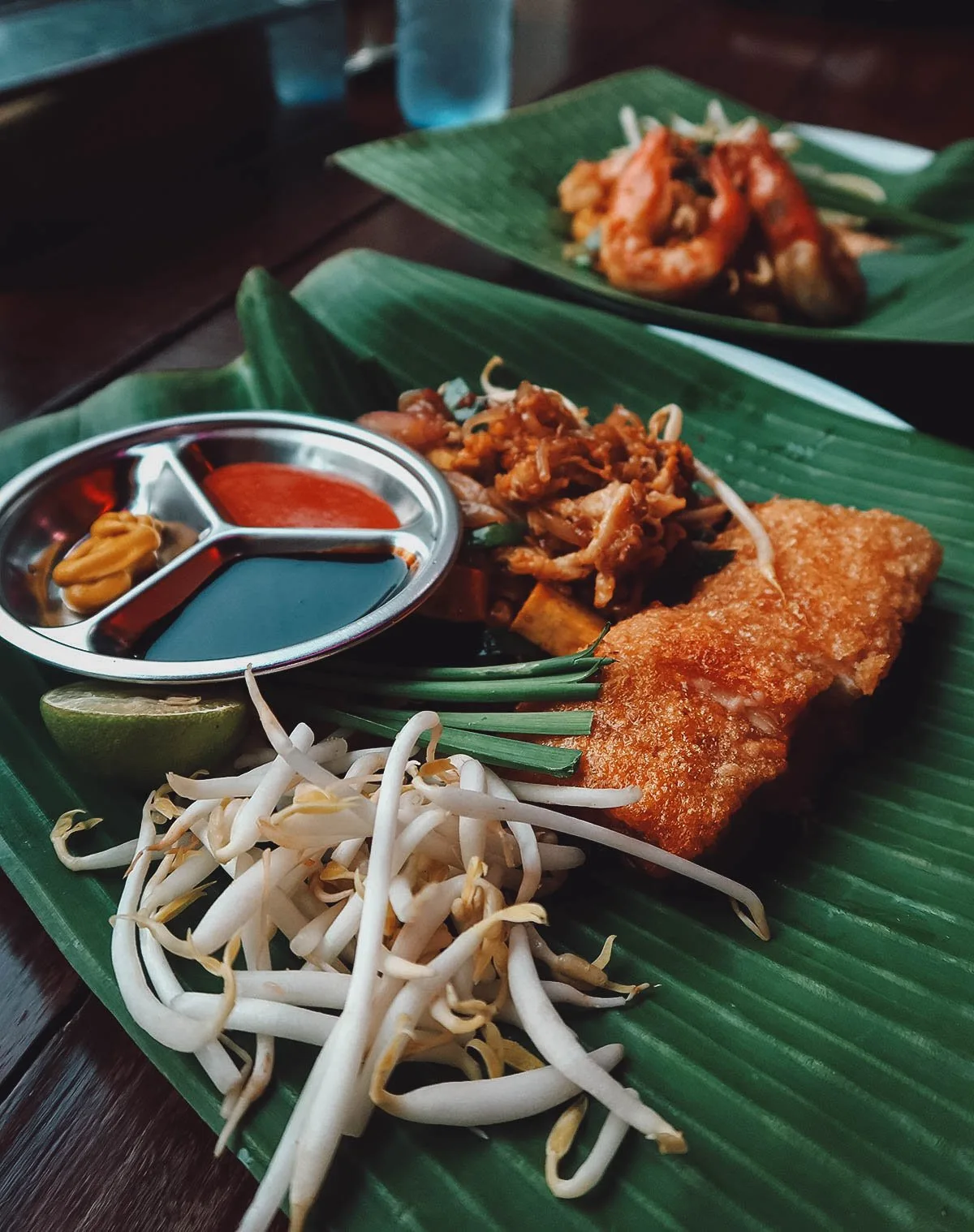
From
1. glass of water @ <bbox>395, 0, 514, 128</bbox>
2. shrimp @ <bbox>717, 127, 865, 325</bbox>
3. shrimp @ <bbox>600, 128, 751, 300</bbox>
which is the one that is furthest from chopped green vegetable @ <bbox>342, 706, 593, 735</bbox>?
glass of water @ <bbox>395, 0, 514, 128</bbox>

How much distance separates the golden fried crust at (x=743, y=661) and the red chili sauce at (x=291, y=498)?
829 mm

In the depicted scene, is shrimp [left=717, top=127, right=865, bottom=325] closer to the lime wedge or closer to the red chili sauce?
the red chili sauce

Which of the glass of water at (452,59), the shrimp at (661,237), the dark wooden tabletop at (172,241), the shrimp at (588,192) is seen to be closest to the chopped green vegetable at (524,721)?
the dark wooden tabletop at (172,241)

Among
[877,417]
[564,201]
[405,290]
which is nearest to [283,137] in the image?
[564,201]

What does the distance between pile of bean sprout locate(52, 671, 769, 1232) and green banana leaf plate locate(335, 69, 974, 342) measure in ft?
7.67

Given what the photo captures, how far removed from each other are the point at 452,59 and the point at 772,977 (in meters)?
5.48

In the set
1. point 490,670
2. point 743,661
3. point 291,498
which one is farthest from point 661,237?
point 490,670

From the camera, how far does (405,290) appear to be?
349 centimetres

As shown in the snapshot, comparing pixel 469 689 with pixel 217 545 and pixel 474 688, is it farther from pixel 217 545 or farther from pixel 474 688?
pixel 217 545

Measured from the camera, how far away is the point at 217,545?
2.37m

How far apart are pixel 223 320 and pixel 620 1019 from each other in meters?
3.34

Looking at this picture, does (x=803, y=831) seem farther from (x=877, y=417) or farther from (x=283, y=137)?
(x=283, y=137)

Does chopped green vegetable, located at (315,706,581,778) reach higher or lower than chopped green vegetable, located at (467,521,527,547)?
higher

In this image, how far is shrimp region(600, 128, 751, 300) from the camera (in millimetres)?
3822
